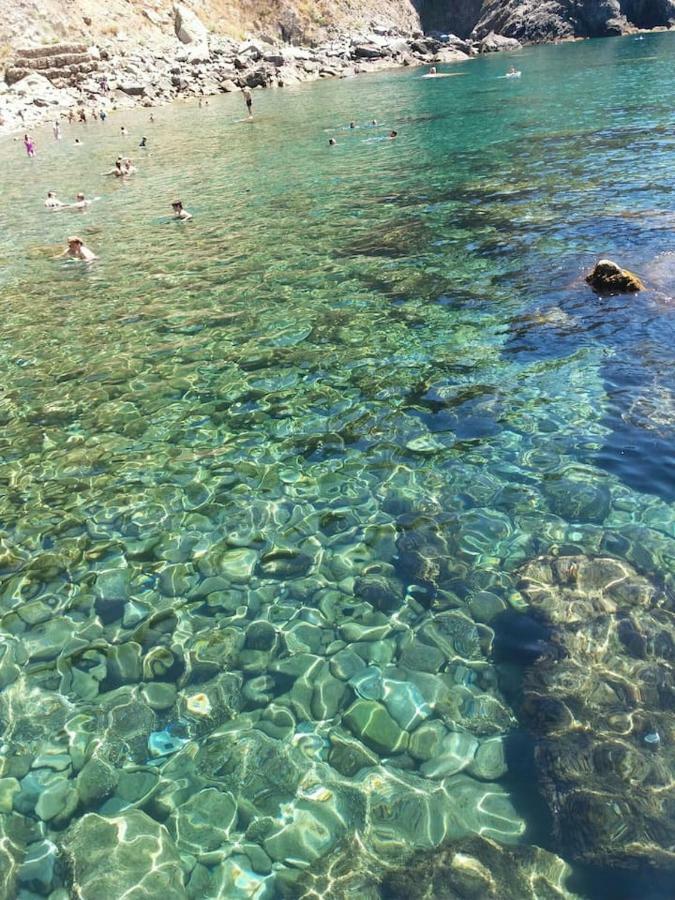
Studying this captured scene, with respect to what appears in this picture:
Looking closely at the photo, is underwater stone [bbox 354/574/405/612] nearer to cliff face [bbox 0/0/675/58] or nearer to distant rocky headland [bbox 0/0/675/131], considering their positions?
distant rocky headland [bbox 0/0/675/131]

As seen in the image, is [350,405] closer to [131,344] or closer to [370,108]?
[131,344]

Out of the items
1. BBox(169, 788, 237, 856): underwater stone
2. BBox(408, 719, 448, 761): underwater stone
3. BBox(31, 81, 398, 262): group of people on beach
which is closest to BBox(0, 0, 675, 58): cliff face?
BBox(31, 81, 398, 262): group of people on beach

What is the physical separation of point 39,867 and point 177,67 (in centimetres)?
9826

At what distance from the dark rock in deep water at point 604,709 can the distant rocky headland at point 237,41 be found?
74.2 meters

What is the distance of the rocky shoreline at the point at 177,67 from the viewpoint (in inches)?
2830

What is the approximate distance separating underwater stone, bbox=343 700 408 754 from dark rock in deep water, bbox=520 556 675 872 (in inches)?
44.2

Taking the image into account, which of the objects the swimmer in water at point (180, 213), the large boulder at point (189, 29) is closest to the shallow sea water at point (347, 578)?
the swimmer in water at point (180, 213)

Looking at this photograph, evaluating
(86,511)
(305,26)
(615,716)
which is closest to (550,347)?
(615,716)

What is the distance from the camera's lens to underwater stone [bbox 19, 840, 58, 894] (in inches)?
177

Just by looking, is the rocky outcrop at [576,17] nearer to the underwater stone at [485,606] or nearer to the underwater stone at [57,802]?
the underwater stone at [485,606]

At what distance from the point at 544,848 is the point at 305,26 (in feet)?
450

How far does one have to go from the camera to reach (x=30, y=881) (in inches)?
177

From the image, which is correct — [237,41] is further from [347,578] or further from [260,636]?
[260,636]

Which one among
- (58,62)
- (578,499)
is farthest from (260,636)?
(58,62)
